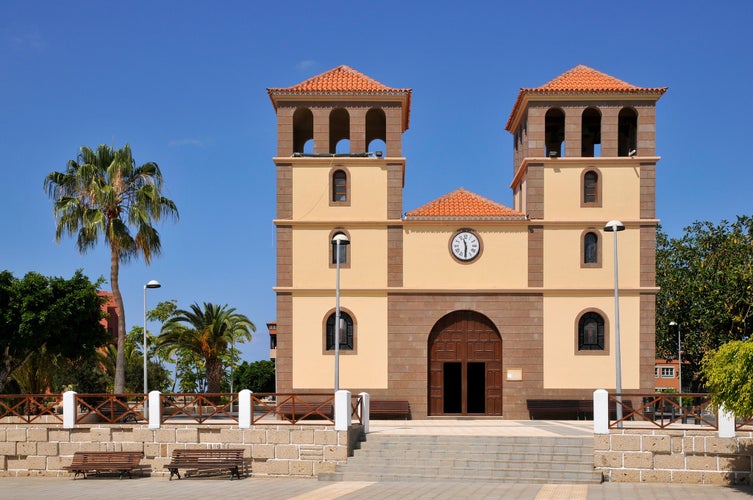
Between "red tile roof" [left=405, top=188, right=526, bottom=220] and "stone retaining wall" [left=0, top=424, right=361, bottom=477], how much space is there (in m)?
11.2

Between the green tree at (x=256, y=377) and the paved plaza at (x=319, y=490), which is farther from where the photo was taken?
the green tree at (x=256, y=377)

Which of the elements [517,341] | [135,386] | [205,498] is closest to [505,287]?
[517,341]

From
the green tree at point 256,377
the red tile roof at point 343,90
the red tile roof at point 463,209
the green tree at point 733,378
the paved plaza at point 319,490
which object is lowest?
the green tree at point 256,377

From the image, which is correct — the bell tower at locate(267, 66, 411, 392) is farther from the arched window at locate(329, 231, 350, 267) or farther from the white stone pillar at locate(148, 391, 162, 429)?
the white stone pillar at locate(148, 391, 162, 429)

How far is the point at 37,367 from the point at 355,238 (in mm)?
20359

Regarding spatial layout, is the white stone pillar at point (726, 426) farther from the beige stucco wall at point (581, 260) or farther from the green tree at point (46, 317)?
the green tree at point (46, 317)

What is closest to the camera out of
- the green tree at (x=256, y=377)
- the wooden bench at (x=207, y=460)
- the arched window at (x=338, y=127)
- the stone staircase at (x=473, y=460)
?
the stone staircase at (x=473, y=460)

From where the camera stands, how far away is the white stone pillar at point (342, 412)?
23750 mm

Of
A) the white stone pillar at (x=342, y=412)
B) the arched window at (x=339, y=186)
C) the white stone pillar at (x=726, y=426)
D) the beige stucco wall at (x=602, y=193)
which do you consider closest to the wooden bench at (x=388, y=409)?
the arched window at (x=339, y=186)

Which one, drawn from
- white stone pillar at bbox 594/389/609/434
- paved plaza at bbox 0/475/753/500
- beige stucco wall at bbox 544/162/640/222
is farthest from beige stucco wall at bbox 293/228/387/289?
white stone pillar at bbox 594/389/609/434

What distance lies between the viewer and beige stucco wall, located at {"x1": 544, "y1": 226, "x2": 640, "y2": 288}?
109 ft

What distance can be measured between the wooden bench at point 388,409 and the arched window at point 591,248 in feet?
28.4

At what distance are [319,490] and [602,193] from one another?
17.7 m

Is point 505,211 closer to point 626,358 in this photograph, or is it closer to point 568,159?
point 568,159
